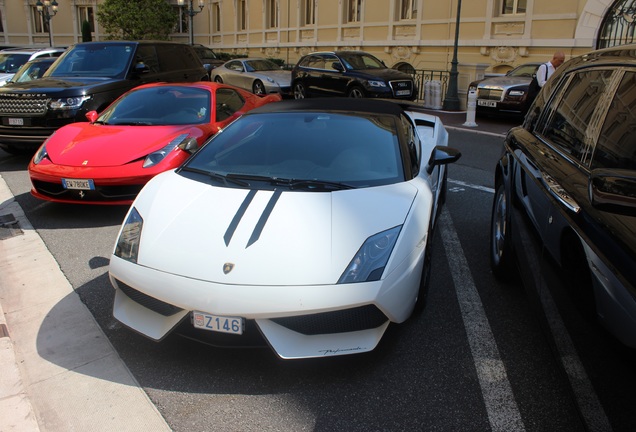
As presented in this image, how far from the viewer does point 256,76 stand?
19.8m

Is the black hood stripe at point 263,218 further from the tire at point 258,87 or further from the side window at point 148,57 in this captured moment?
the tire at point 258,87

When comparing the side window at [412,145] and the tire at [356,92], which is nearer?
the side window at [412,145]

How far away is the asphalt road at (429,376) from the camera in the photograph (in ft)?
7.18

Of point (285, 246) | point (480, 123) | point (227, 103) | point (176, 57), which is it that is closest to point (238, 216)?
point (285, 246)

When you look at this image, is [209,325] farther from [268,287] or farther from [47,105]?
[47,105]

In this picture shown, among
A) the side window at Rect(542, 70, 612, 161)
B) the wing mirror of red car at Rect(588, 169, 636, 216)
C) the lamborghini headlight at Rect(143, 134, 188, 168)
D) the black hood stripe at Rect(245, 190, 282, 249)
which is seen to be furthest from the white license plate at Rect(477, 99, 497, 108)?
the wing mirror of red car at Rect(588, 169, 636, 216)

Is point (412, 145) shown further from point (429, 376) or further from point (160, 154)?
point (160, 154)

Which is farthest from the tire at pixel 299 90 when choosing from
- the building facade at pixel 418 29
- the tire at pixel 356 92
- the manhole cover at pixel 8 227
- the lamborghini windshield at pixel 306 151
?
the lamborghini windshield at pixel 306 151

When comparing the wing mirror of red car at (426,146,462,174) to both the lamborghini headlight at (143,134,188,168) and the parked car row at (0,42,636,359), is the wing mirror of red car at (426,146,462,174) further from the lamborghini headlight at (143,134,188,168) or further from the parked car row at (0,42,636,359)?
the lamborghini headlight at (143,134,188,168)

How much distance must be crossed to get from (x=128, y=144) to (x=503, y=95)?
10.6 m

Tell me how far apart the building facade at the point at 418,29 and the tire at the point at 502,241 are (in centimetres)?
1413

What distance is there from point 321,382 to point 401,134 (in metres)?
2.08

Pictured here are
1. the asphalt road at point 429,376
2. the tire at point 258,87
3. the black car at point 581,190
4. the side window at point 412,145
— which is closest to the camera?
the black car at point 581,190

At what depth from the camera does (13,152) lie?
9.42m
